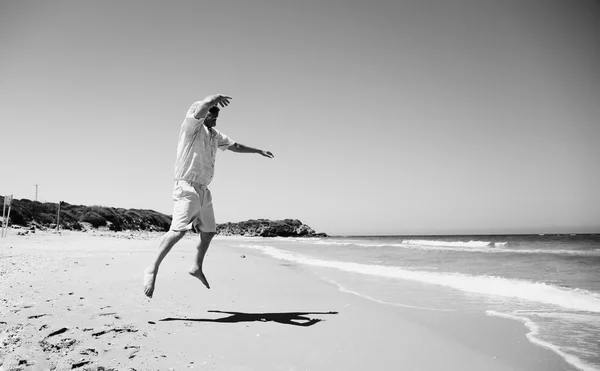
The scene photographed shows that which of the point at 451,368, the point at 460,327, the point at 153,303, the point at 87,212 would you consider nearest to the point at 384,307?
the point at 460,327

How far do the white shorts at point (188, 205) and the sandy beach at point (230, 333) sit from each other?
88cm

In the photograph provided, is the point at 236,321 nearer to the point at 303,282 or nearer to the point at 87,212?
the point at 303,282

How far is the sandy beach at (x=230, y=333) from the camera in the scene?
94.4 inches

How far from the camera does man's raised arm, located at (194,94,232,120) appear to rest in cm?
343

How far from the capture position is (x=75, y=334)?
270cm

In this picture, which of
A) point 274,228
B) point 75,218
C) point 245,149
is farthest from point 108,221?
point 274,228

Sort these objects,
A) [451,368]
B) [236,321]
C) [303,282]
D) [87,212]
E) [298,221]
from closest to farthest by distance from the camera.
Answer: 1. [451,368]
2. [236,321]
3. [303,282]
4. [87,212]
5. [298,221]

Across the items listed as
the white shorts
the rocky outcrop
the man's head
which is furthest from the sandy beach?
the rocky outcrop

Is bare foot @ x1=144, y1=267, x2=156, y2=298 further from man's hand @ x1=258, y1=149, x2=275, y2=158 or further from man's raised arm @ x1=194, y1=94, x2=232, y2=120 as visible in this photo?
man's hand @ x1=258, y1=149, x2=275, y2=158

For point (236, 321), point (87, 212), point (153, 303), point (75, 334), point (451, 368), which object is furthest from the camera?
point (87, 212)

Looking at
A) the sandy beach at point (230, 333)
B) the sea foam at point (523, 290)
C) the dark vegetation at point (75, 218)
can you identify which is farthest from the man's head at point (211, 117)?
the dark vegetation at point (75, 218)

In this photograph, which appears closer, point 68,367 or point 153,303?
point 68,367

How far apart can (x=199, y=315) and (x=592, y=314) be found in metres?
4.52

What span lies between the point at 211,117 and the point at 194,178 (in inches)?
28.2
